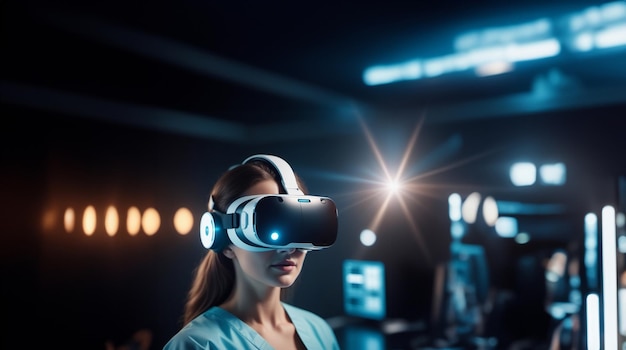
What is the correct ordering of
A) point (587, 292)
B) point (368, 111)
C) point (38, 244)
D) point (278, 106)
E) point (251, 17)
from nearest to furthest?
point (587, 292) < point (38, 244) < point (251, 17) < point (278, 106) < point (368, 111)

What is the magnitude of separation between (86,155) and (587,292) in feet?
5.03

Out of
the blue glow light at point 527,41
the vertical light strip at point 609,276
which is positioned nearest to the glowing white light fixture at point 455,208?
the blue glow light at point 527,41

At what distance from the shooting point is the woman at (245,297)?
0.95 metres

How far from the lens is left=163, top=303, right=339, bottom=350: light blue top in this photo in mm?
897

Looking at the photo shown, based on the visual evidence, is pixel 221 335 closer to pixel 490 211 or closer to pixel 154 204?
pixel 154 204

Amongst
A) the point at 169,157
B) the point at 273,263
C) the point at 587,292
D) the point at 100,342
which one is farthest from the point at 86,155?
the point at 587,292

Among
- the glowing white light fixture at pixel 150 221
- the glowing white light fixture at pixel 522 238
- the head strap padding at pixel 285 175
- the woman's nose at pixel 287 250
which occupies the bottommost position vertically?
the glowing white light fixture at pixel 522 238

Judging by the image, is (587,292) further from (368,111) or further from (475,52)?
(368,111)

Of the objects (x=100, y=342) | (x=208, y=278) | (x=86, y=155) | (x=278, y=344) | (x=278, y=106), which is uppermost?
(x=278, y=106)

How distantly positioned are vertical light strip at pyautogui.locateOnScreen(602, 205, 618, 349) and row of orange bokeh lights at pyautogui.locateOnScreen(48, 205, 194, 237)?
3.23ft

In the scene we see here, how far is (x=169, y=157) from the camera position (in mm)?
2025

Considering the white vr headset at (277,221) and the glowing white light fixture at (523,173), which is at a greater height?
the glowing white light fixture at (523,173)

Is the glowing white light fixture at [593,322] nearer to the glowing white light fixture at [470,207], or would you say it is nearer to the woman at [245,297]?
the woman at [245,297]

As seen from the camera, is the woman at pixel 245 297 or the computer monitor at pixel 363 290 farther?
the computer monitor at pixel 363 290
